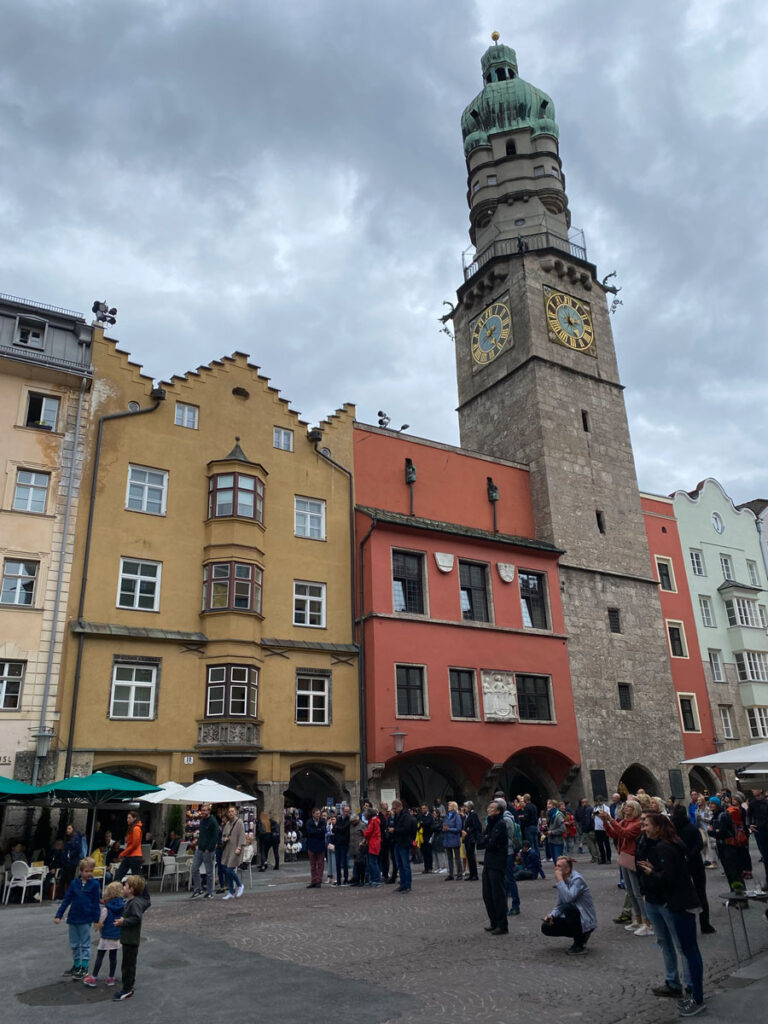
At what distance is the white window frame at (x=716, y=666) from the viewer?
125ft

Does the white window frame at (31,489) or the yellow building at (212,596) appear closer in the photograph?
the yellow building at (212,596)

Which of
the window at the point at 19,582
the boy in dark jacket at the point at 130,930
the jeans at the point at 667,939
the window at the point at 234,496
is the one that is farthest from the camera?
the window at the point at 234,496

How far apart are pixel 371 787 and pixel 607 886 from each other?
35.1ft

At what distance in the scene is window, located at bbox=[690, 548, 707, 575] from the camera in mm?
40219

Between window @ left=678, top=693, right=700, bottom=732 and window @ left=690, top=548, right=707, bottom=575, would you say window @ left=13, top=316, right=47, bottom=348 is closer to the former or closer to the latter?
window @ left=678, top=693, right=700, bottom=732

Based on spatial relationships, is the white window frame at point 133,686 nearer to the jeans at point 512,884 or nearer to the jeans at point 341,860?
the jeans at point 341,860

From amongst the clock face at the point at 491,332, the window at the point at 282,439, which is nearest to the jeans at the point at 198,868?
the window at the point at 282,439

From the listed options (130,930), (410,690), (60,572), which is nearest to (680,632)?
(410,690)

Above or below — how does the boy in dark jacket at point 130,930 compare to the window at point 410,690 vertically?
below

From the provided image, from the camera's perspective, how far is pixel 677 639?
3728cm

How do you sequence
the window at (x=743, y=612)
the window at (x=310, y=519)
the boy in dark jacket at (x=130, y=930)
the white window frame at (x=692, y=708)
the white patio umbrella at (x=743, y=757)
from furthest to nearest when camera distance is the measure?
the window at (x=743, y=612)
the white window frame at (x=692, y=708)
the window at (x=310, y=519)
the white patio umbrella at (x=743, y=757)
the boy in dark jacket at (x=130, y=930)

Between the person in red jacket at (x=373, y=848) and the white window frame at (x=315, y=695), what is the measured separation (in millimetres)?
7426

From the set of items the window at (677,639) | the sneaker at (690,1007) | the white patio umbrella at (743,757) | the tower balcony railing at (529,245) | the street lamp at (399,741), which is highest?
the tower balcony railing at (529,245)

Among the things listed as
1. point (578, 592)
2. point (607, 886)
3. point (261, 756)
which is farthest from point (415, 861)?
point (578, 592)
